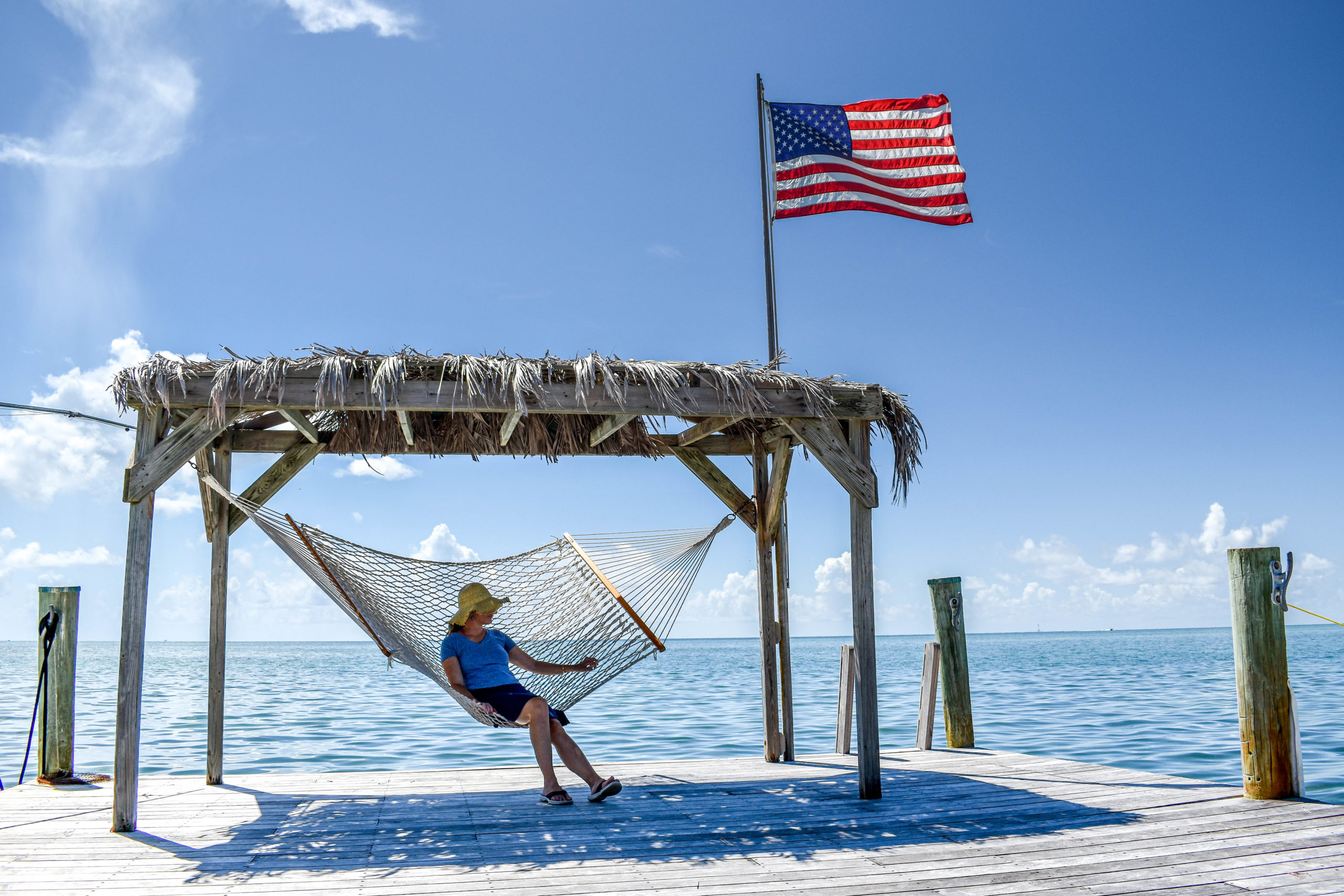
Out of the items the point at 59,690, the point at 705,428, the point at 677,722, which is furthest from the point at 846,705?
the point at 677,722

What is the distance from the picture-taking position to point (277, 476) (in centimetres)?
400

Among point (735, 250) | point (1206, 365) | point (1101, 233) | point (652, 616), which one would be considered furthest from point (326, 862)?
point (1206, 365)

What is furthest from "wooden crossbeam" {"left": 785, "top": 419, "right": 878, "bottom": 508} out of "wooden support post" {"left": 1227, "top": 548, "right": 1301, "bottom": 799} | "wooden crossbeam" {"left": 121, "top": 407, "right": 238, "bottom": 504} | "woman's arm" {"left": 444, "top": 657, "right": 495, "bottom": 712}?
"wooden crossbeam" {"left": 121, "top": 407, "right": 238, "bottom": 504}

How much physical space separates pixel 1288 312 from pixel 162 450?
1137 centimetres

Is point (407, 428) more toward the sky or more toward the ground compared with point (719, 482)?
more toward the sky

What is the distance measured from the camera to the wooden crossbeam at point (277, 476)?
3904 mm

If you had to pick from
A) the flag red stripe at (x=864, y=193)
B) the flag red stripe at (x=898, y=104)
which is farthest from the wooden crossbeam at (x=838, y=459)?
the flag red stripe at (x=898, y=104)

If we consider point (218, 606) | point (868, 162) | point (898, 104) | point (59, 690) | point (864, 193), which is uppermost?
point (898, 104)

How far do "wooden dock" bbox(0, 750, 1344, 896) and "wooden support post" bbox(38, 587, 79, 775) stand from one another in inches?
10.5

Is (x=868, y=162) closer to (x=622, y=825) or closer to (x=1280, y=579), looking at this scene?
(x=1280, y=579)

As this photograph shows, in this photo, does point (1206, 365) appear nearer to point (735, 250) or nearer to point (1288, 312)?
point (1288, 312)

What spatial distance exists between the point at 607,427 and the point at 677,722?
657cm

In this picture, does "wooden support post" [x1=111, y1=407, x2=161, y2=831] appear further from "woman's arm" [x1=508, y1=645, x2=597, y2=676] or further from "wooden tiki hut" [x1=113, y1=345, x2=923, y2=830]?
"woman's arm" [x1=508, y1=645, x2=597, y2=676]

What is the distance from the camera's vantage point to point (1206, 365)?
10695 millimetres
